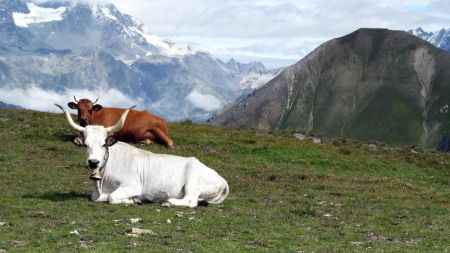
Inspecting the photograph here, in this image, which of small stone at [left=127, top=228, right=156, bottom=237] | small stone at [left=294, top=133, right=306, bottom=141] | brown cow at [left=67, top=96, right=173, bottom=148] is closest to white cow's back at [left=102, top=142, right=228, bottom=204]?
small stone at [left=127, top=228, right=156, bottom=237]

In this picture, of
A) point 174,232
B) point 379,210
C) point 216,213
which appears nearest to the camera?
point 174,232

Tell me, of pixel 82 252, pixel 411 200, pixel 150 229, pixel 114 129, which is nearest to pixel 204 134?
pixel 411 200

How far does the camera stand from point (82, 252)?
13.8 meters

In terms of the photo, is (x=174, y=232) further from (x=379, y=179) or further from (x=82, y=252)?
(x=379, y=179)

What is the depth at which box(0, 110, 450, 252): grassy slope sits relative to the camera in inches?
618

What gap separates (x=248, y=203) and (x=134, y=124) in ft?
44.3

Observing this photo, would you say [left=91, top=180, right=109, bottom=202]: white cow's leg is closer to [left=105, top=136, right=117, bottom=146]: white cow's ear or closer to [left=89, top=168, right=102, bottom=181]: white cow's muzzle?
[left=89, top=168, right=102, bottom=181]: white cow's muzzle

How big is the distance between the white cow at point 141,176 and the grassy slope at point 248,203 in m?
0.63

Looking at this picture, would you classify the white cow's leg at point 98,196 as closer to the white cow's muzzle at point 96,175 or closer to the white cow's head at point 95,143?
the white cow's muzzle at point 96,175

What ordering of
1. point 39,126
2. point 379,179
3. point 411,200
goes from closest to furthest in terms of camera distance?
point 411,200 < point 379,179 < point 39,126

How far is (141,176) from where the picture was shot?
20812 millimetres

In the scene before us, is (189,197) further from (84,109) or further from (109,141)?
(84,109)

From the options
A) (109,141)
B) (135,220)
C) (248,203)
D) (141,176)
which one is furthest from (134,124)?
(135,220)

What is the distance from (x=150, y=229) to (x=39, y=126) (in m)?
25.5
